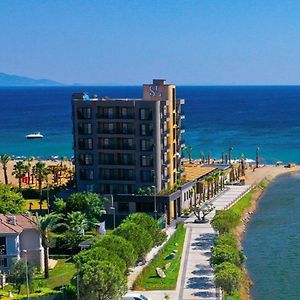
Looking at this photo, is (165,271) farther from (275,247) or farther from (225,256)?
(275,247)

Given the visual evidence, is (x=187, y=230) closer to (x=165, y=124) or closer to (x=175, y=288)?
(x=165, y=124)

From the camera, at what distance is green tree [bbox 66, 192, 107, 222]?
81.0 meters

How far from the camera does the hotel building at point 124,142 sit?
8925 cm

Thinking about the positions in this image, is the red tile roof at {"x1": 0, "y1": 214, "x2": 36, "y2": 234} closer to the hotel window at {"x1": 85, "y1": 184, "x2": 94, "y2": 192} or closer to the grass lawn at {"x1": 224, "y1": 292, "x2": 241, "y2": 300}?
the grass lawn at {"x1": 224, "y1": 292, "x2": 241, "y2": 300}

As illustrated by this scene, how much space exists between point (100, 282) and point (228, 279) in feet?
38.6

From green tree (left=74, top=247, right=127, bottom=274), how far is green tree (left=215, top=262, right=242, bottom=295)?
823 cm

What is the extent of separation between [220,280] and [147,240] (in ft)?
38.0

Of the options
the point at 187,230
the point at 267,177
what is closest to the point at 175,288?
the point at 187,230

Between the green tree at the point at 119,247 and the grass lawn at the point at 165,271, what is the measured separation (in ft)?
10.3

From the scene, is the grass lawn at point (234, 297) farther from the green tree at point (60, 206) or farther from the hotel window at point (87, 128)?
the hotel window at point (87, 128)

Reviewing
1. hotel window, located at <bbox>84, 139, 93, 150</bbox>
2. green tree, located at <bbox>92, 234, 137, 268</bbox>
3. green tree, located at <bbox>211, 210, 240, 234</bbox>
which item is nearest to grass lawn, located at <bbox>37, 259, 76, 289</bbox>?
green tree, located at <bbox>92, 234, 137, 268</bbox>

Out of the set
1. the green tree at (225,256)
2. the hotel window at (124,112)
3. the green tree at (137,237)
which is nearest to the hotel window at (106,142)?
the hotel window at (124,112)

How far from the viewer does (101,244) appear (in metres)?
57.1

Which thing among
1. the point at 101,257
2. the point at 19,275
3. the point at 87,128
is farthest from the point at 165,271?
the point at 87,128
